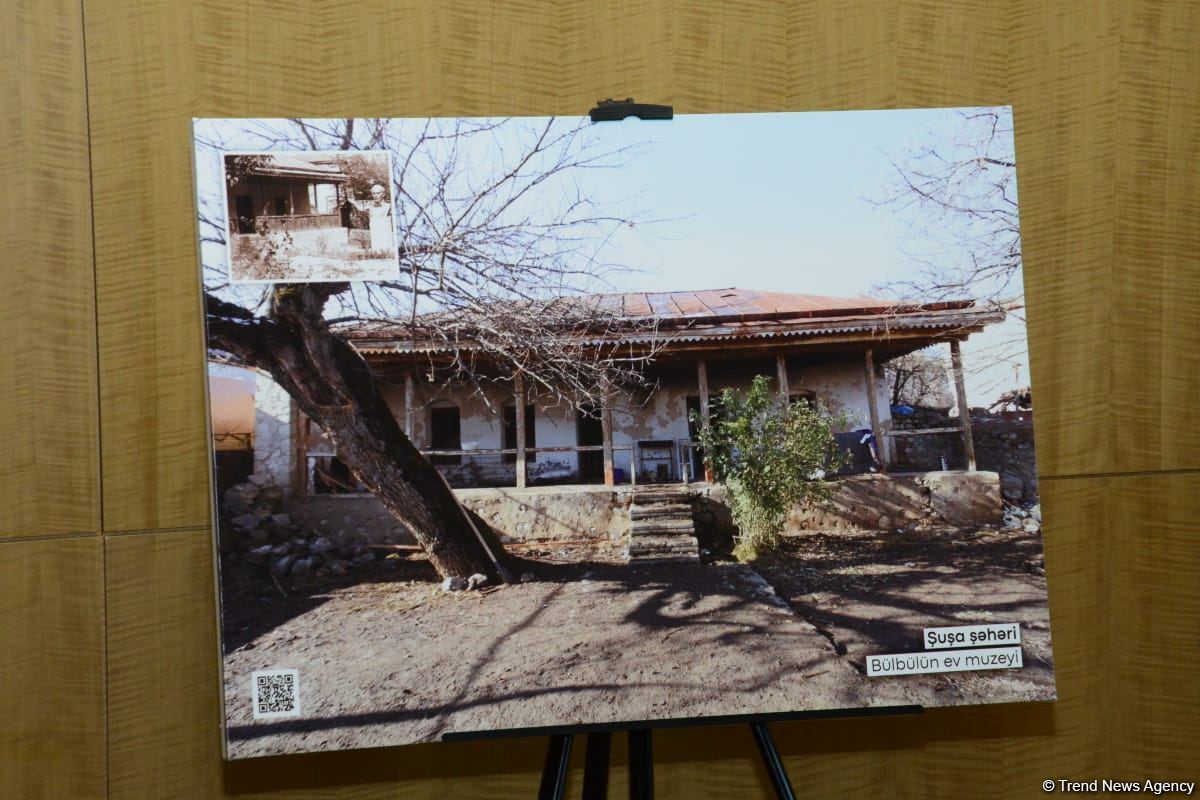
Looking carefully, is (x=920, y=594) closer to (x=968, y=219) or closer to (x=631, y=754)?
(x=631, y=754)

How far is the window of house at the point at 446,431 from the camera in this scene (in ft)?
6.15

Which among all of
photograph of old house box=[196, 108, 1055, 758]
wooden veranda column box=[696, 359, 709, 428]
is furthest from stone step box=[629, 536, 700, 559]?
wooden veranda column box=[696, 359, 709, 428]

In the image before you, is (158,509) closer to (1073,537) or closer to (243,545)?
(243,545)

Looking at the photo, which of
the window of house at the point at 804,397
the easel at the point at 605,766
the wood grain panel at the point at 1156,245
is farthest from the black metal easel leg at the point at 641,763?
the wood grain panel at the point at 1156,245

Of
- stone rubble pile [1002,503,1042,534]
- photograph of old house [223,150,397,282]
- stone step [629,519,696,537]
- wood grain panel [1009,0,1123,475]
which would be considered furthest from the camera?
wood grain panel [1009,0,1123,475]

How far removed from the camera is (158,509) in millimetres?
2146

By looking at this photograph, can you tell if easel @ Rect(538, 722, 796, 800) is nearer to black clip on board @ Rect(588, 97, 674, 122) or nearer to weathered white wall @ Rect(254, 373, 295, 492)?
weathered white wall @ Rect(254, 373, 295, 492)

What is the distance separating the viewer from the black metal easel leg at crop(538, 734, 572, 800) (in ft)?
6.09

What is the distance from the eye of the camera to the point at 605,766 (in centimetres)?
189

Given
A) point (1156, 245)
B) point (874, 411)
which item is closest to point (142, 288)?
point (874, 411)

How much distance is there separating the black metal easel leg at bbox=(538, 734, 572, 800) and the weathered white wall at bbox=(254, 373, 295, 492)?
0.83 meters

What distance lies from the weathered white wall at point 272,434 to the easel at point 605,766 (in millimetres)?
837

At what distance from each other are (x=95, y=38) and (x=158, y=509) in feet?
3.98

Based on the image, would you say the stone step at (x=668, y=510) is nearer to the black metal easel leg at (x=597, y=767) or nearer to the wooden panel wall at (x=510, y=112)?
the black metal easel leg at (x=597, y=767)
